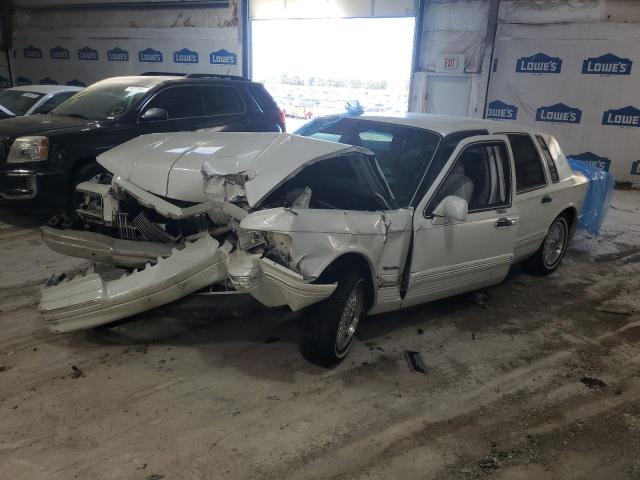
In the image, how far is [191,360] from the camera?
11.9 ft

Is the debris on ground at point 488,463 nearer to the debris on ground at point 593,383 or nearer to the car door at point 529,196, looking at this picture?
the debris on ground at point 593,383

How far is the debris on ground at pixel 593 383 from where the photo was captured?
3664 mm

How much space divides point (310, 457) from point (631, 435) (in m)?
1.95

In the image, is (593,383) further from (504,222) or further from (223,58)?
(223,58)

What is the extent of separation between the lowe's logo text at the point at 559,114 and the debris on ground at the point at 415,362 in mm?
10422

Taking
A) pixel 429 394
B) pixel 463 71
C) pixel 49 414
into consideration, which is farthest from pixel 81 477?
pixel 463 71

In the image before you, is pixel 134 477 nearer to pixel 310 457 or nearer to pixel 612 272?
pixel 310 457

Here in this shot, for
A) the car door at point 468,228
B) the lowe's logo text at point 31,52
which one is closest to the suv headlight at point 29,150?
the car door at point 468,228

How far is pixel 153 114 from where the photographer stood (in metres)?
6.52

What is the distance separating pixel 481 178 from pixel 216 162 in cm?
222

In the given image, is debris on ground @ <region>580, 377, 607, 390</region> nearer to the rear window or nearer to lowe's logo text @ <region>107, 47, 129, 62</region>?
the rear window

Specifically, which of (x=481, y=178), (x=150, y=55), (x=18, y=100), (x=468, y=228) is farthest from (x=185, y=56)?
(x=468, y=228)

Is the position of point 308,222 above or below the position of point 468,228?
above

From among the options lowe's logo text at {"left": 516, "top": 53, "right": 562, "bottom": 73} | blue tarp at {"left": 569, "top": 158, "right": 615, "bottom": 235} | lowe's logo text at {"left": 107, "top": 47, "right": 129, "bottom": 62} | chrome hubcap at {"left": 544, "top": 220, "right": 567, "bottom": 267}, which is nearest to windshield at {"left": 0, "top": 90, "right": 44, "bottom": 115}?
lowe's logo text at {"left": 107, "top": 47, "right": 129, "bottom": 62}
